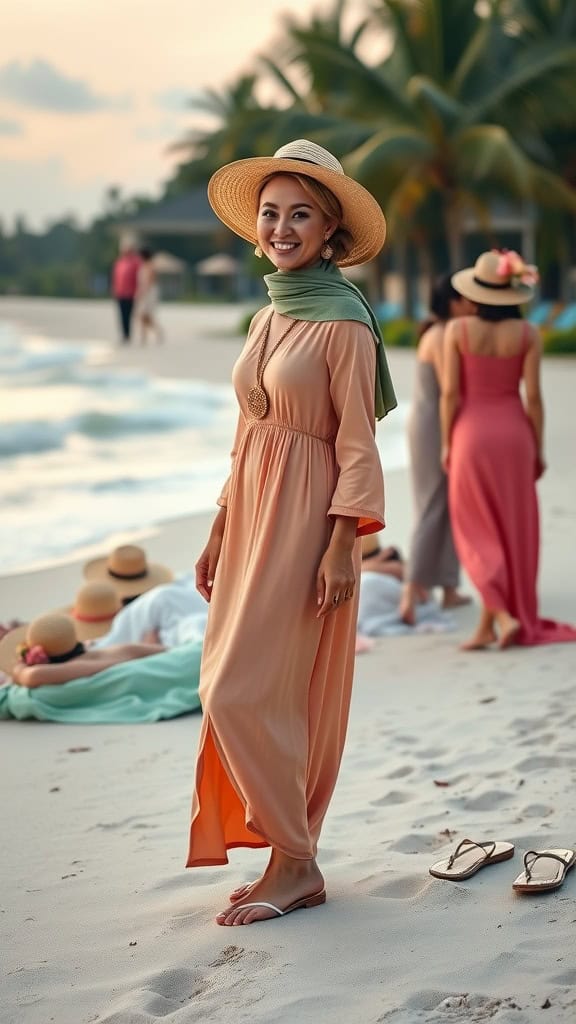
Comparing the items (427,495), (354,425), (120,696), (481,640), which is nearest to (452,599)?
(427,495)

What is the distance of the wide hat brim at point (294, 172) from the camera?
117 inches

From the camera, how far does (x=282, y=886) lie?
3066 millimetres

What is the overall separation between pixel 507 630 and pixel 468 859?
269cm

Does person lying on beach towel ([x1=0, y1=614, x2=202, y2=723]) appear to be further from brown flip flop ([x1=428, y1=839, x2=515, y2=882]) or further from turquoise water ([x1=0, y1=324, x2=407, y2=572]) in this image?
turquoise water ([x1=0, y1=324, x2=407, y2=572])

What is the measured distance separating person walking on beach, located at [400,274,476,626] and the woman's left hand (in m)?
3.67

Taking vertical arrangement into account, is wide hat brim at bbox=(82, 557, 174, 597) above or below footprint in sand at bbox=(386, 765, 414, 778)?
above

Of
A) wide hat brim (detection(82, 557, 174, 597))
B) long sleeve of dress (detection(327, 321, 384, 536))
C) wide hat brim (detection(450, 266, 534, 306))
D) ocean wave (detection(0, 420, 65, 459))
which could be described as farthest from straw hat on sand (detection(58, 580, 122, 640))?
ocean wave (detection(0, 420, 65, 459))

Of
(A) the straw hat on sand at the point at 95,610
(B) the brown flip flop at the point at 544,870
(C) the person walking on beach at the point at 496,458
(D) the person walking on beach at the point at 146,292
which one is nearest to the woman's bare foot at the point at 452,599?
(C) the person walking on beach at the point at 496,458

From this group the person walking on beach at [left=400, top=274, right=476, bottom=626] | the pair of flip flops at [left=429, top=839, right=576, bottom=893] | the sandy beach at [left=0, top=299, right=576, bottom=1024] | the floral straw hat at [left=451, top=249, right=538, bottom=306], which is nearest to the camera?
the sandy beach at [left=0, top=299, right=576, bottom=1024]

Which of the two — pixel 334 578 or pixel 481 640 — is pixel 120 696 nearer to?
pixel 481 640

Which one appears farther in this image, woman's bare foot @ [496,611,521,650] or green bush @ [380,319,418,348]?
green bush @ [380,319,418,348]

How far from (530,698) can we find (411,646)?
50.1 inches

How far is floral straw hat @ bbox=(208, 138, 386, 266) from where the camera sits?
2973 millimetres

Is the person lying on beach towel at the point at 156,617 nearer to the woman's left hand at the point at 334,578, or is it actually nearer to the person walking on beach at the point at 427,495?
the person walking on beach at the point at 427,495
